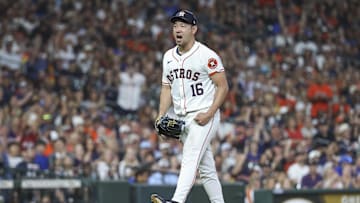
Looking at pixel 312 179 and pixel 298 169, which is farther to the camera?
pixel 298 169

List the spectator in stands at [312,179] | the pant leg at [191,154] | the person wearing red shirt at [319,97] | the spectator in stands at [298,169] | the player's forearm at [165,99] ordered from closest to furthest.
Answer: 1. the pant leg at [191,154]
2. the player's forearm at [165,99]
3. the spectator in stands at [312,179]
4. the spectator in stands at [298,169]
5. the person wearing red shirt at [319,97]

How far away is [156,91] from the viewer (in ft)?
58.4

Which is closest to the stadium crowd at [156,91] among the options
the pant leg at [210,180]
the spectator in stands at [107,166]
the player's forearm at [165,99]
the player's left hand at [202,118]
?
the spectator in stands at [107,166]

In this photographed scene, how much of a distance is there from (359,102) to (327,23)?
4.54 metres

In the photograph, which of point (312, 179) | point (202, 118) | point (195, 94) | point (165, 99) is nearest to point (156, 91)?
point (312, 179)

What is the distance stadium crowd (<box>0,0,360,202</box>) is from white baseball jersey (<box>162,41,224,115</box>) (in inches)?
180

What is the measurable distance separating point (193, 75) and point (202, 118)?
406 millimetres

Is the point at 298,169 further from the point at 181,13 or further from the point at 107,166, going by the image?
the point at 181,13

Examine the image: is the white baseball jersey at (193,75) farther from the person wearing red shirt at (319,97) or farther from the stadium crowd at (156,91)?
the person wearing red shirt at (319,97)

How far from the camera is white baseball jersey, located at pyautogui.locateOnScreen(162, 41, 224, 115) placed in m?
8.13

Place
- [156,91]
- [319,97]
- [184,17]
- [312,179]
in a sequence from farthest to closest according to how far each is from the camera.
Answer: [319,97] < [156,91] < [312,179] < [184,17]

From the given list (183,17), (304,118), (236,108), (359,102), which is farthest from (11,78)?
(183,17)

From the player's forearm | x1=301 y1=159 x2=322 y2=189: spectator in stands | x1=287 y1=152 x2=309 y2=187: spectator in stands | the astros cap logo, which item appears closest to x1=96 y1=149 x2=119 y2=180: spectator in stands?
x1=287 y1=152 x2=309 y2=187: spectator in stands

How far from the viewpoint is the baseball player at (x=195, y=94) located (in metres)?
8.09
